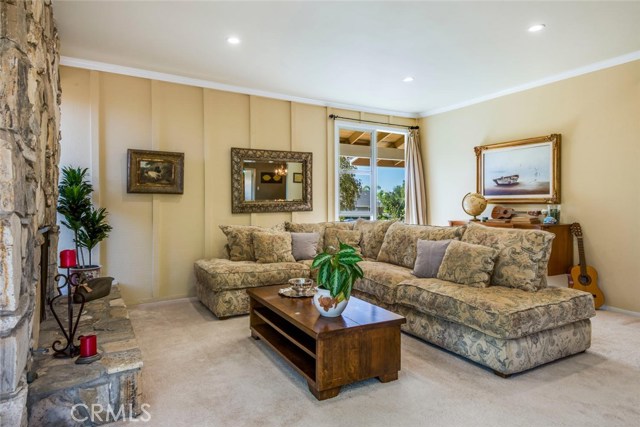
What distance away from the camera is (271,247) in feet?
14.6

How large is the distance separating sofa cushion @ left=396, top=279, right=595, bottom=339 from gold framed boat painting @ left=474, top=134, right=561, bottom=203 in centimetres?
214

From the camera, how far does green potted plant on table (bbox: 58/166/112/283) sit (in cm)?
370

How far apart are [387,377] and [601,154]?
3697 mm

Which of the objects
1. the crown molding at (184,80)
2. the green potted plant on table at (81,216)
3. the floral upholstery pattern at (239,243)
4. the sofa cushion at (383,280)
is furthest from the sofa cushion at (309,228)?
the green potted plant on table at (81,216)

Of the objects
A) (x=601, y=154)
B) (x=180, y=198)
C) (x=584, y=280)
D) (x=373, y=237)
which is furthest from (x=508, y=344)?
(x=180, y=198)

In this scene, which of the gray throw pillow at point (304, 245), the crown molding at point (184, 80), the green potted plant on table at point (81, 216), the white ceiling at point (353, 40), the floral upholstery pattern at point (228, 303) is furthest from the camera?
the gray throw pillow at point (304, 245)

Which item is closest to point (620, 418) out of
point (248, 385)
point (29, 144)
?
point (248, 385)

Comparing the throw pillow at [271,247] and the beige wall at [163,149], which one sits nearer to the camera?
the beige wall at [163,149]

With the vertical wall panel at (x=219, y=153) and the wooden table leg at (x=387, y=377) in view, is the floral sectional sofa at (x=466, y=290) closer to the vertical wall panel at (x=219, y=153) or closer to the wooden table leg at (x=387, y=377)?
the vertical wall panel at (x=219, y=153)

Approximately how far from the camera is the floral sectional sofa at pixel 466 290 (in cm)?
259

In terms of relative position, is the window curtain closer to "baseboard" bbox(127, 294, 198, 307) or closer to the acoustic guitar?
the acoustic guitar

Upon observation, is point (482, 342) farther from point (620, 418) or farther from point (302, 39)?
point (302, 39)

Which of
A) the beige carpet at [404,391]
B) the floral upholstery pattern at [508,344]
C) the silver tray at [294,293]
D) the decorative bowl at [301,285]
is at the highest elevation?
the decorative bowl at [301,285]

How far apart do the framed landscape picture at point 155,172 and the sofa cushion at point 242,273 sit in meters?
1.04
